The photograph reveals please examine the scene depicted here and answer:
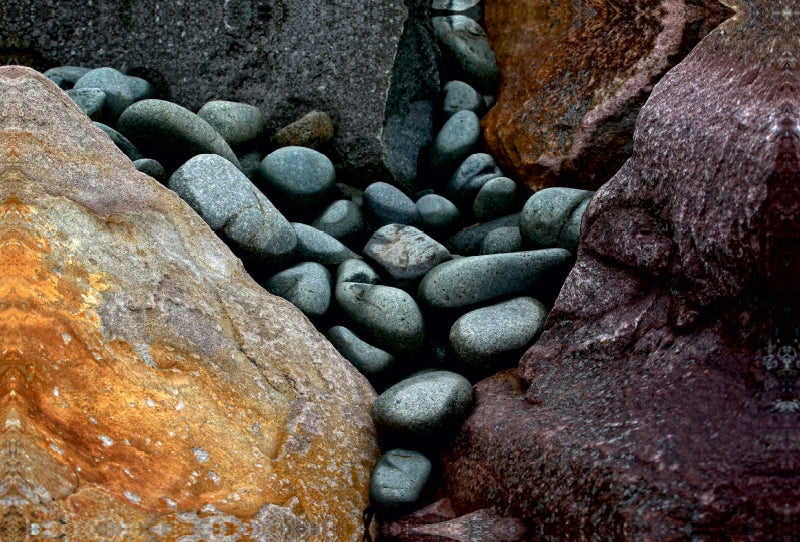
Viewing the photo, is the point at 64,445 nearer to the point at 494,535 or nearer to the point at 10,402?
the point at 10,402

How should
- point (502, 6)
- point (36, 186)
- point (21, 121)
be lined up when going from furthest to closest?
point (502, 6), point (21, 121), point (36, 186)

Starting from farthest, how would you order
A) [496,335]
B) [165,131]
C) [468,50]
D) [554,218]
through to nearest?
[468,50] → [165,131] → [554,218] → [496,335]

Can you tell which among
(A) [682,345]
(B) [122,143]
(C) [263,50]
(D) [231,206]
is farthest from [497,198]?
(A) [682,345]

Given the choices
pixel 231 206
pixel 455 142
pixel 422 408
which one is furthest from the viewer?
pixel 455 142

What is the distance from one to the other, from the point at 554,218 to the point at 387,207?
1.05 m

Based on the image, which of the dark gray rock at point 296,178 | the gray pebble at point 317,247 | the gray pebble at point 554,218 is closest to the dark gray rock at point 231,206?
the gray pebble at point 317,247

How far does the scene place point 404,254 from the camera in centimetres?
373

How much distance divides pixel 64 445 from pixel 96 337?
0.41 metres

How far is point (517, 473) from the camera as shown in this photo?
2289 millimetres

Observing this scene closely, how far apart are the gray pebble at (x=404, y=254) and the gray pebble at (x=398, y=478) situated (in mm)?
1165

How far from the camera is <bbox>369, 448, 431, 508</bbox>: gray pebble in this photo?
8.35ft

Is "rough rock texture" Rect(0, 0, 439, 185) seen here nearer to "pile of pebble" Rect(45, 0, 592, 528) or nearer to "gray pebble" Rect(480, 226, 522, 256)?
"pile of pebble" Rect(45, 0, 592, 528)

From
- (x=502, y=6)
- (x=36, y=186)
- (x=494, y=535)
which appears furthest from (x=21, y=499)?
(x=502, y=6)

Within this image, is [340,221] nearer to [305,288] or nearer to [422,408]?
[305,288]
